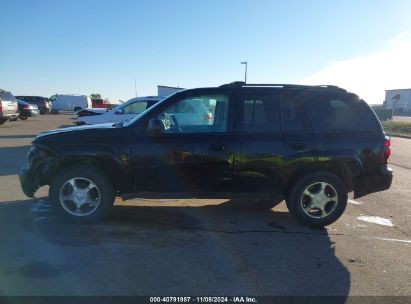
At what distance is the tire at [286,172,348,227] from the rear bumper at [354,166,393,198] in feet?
0.91

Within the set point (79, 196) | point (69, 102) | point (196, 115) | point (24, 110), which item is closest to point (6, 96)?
point (24, 110)

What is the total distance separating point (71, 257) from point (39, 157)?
1.75m

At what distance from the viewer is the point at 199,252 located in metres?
4.43

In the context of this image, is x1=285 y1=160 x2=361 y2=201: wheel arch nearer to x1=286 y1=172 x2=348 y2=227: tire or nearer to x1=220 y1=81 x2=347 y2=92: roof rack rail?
x1=286 y1=172 x2=348 y2=227: tire

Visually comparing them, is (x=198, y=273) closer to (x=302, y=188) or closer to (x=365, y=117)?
(x=302, y=188)

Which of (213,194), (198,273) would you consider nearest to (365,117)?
(213,194)

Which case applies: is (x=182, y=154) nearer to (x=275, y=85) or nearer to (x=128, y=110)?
(x=275, y=85)

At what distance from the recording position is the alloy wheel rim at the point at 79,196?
5266 mm

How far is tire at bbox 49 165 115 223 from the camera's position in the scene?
5230 mm

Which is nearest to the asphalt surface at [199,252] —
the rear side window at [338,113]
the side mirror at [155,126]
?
the side mirror at [155,126]

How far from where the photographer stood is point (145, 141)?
5211 millimetres

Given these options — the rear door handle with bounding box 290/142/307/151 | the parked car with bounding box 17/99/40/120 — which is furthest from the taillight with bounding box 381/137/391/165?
the parked car with bounding box 17/99/40/120

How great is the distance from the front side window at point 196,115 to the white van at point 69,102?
4384 centimetres

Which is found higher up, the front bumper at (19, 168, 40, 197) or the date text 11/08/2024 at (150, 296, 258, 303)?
the front bumper at (19, 168, 40, 197)
